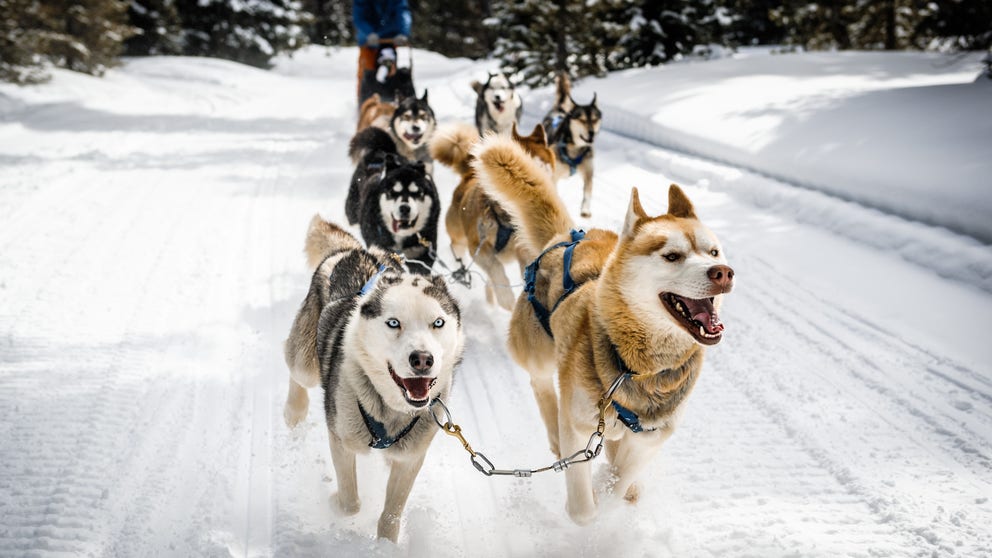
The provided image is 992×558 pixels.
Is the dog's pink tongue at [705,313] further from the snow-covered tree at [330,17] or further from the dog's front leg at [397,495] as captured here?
the snow-covered tree at [330,17]

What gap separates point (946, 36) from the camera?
907 cm

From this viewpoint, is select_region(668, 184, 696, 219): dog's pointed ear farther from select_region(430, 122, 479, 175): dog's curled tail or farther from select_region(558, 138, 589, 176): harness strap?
select_region(558, 138, 589, 176): harness strap

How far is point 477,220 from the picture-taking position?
448 centimetres

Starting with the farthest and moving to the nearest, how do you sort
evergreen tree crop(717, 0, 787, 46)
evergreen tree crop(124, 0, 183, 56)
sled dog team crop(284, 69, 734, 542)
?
evergreen tree crop(717, 0, 787, 46), evergreen tree crop(124, 0, 183, 56), sled dog team crop(284, 69, 734, 542)

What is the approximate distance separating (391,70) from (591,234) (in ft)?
22.7

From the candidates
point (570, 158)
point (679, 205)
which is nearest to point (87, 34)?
point (570, 158)

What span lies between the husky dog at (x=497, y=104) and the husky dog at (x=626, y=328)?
503 centimetres

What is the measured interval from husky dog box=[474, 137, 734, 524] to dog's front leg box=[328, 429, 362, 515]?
0.81 m

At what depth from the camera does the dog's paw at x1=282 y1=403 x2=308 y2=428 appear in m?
3.11

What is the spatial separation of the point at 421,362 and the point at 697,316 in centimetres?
89

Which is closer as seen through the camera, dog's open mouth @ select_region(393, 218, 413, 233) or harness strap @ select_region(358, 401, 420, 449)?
harness strap @ select_region(358, 401, 420, 449)

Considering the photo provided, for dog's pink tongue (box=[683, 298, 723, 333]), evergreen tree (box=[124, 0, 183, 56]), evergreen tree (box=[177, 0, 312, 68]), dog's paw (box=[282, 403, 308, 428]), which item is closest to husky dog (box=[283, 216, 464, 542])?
dog's paw (box=[282, 403, 308, 428])

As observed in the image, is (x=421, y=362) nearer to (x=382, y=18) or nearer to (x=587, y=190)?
(x=587, y=190)

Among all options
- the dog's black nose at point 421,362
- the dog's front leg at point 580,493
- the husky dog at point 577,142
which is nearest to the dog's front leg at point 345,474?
the dog's black nose at point 421,362
